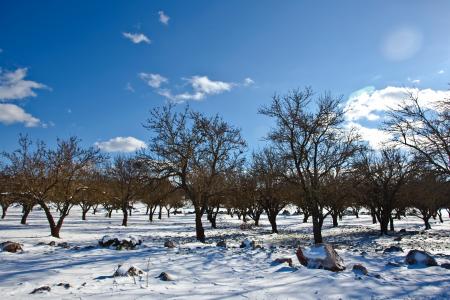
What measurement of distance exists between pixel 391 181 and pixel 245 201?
1664 centimetres

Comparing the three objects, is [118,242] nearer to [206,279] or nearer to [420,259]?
[206,279]

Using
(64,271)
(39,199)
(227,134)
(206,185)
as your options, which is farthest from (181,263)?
(39,199)

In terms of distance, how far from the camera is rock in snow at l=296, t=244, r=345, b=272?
37.3 feet

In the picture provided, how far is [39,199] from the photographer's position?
23906 millimetres

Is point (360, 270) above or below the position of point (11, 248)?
below

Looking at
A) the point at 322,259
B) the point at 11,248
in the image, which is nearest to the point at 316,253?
the point at 322,259

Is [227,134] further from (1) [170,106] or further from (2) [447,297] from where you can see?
(2) [447,297]

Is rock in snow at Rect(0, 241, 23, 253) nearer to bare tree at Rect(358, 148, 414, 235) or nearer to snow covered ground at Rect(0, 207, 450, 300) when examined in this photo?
snow covered ground at Rect(0, 207, 450, 300)

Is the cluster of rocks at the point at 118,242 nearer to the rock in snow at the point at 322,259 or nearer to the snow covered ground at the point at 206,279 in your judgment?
the snow covered ground at the point at 206,279

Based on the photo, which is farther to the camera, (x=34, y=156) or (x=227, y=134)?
(x=34, y=156)

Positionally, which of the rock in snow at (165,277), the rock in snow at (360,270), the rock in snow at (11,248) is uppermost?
the rock in snow at (11,248)

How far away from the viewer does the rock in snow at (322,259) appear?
11.4m

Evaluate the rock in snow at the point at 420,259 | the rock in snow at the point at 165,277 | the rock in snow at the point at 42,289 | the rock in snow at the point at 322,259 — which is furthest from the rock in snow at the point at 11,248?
the rock in snow at the point at 420,259

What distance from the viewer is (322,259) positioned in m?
11.6
